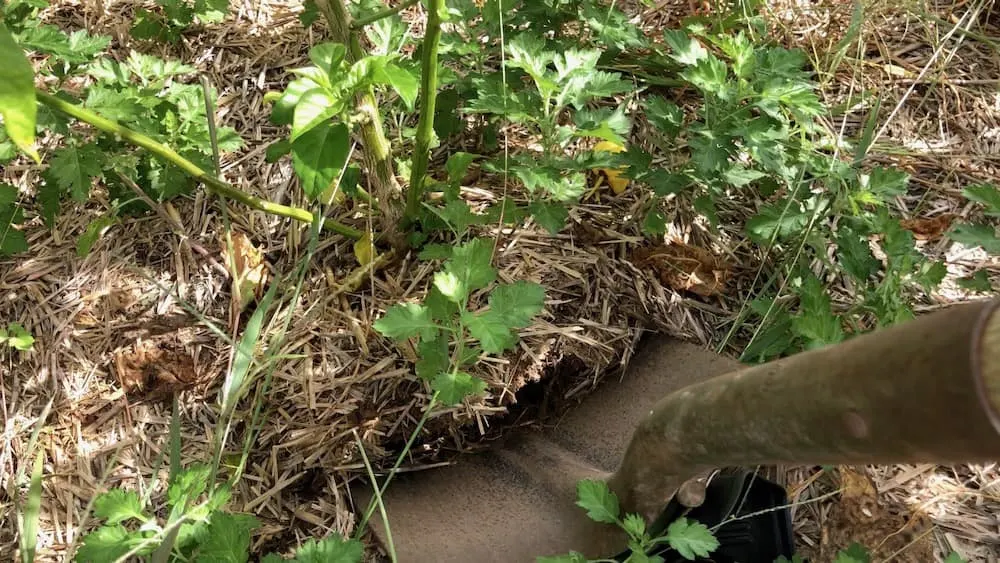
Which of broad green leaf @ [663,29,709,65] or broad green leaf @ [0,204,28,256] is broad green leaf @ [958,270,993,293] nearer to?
broad green leaf @ [663,29,709,65]

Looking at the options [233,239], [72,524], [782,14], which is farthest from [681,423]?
[782,14]

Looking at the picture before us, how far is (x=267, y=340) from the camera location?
1790 mm

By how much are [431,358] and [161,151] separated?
2.25 ft

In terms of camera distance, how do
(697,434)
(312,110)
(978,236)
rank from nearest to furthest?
1. (697,434)
2. (312,110)
3. (978,236)

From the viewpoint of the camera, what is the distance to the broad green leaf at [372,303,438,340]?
4.79ft

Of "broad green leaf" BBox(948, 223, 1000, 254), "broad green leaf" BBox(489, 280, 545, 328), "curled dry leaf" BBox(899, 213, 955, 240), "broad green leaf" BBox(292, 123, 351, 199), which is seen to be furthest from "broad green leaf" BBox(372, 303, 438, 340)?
"curled dry leaf" BBox(899, 213, 955, 240)

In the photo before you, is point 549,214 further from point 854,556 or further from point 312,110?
point 854,556

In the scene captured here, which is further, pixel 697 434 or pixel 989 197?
pixel 989 197

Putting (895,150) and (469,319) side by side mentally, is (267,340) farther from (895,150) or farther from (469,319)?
(895,150)

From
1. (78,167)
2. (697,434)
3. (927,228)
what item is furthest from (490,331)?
(927,228)

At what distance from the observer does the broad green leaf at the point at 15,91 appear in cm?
63

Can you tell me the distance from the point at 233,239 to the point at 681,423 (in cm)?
131

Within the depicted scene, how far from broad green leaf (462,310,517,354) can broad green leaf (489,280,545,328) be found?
0.10 ft

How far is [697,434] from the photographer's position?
109cm
